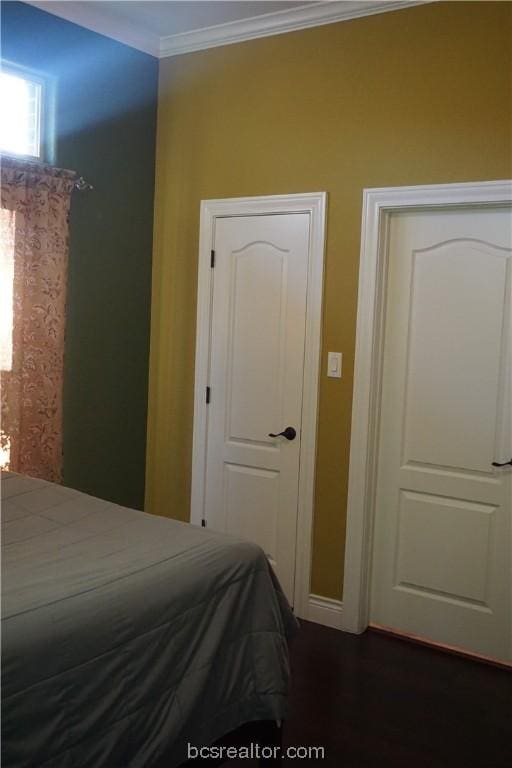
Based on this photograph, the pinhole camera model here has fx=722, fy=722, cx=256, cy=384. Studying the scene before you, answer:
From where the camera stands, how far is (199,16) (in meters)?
3.57

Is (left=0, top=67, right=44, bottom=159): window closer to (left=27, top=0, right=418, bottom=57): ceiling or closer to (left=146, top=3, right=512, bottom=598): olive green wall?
(left=27, top=0, right=418, bottom=57): ceiling

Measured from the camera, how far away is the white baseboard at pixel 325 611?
3525 millimetres

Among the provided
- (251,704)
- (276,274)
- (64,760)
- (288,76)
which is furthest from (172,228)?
(64,760)

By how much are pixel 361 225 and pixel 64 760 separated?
2549 millimetres

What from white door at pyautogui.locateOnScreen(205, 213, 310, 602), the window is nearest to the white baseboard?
white door at pyautogui.locateOnScreen(205, 213, 310, 602)

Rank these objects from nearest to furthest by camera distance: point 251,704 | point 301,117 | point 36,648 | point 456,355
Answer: point 36,648 < point 251,704 < point 456,355 < point 301,117

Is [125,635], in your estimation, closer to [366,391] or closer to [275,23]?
[366,391]

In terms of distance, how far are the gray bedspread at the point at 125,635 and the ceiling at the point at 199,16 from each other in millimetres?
2405

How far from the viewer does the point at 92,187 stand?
370cm

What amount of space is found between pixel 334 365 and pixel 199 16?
185 centimetres

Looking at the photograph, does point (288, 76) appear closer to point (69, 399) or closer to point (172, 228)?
point (172, 228)

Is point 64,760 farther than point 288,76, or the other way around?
point 288,76

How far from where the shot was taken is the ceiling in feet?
11.0

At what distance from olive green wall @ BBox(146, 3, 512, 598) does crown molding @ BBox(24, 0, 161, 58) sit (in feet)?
0.51
